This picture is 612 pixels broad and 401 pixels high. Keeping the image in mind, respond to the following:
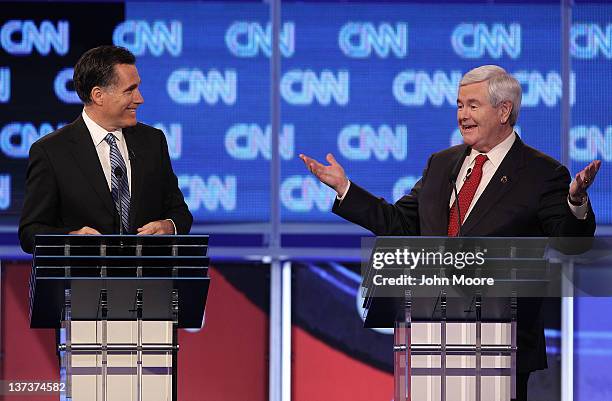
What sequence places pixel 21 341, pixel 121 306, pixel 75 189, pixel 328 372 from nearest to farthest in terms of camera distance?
pixel 121 306
pixel 75 189
pixel 21 341
pixel 328 372

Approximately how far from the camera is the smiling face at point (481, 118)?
13.4ft

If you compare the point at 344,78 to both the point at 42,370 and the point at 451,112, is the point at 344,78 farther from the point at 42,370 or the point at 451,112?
the point at 42,370

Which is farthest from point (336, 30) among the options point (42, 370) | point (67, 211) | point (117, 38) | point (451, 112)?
point (67, 211)

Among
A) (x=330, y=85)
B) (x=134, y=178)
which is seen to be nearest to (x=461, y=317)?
(x=134, y=178)

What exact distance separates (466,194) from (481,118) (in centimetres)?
27

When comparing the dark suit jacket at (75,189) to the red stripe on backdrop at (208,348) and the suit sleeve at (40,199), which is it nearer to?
the suit sleeve at (40,199)

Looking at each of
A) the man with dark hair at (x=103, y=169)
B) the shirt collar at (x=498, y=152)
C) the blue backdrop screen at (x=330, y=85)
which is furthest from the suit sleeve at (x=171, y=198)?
the blue backdrop screen at (x=330, y=85)

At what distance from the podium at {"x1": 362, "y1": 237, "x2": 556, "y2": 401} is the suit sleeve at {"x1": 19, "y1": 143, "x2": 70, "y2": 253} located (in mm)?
1163

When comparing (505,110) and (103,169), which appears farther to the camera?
(505,110)

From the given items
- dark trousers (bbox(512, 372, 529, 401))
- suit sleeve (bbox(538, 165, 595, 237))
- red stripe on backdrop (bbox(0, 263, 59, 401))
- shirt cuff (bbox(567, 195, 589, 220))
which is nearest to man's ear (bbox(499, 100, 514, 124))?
suit sleeve (bbox(538, 165, 595, 237))

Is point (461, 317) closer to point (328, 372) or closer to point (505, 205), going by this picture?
point (505, 205)

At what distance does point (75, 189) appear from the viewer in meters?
3.98

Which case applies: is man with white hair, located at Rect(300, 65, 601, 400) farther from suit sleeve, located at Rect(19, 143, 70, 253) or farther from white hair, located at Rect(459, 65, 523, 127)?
suit sleeve, located at Rect(19, 143, 70, 253)

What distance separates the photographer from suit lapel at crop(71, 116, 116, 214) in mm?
3988
